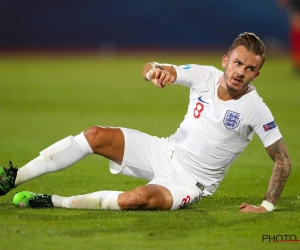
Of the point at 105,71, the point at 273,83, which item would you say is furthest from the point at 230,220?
the point at 105,71

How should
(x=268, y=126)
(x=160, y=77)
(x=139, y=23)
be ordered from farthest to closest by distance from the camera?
(x=139, y=23) < (x=268, y=126) < (x=160, y=77)

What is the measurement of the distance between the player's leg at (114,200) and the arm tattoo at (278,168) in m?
0.84

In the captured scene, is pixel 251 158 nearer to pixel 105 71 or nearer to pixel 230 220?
pixel 230 220

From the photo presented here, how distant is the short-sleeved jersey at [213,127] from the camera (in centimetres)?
601

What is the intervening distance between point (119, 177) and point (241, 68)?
2815mm

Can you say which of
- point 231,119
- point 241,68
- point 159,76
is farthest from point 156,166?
point 241,68

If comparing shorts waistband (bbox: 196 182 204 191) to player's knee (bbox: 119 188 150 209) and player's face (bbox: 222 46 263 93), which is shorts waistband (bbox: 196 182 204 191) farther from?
player's face (bbox: 222 46 263 93)

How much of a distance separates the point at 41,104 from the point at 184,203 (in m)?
10.9

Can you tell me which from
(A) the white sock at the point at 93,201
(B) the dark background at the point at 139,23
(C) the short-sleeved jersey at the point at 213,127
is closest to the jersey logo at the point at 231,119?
(C) the short-sleeved jersey at the point at 213,127

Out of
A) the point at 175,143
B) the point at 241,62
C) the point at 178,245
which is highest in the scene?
the point at 241,62

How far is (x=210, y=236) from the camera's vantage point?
5.14 m

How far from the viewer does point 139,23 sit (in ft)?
109
